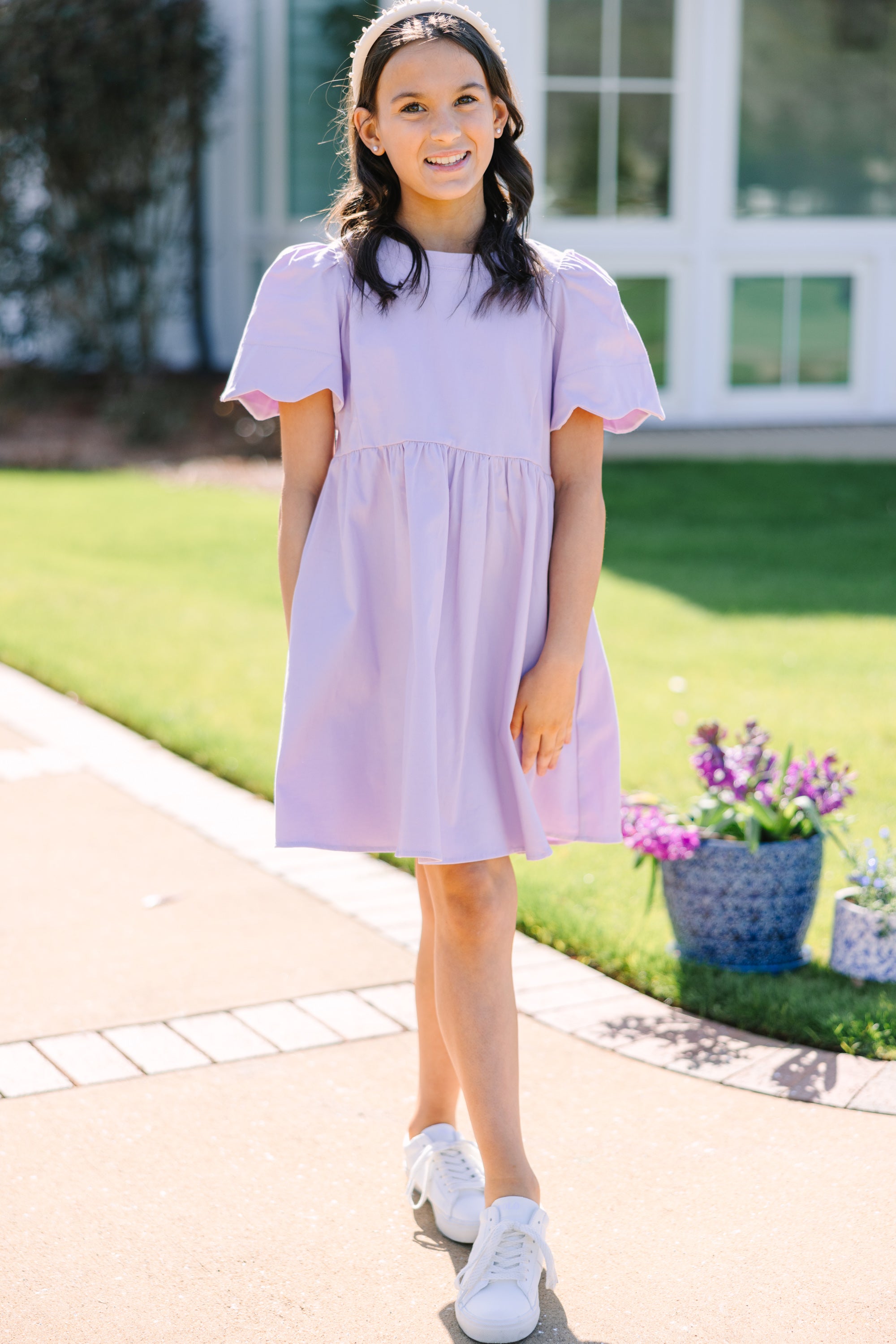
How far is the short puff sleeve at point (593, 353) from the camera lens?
2.38 metres

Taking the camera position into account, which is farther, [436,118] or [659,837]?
[659,837]

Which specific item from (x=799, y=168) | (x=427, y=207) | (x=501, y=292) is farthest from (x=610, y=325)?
(x=799, y=168)

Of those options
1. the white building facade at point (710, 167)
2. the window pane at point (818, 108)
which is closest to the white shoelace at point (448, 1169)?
the white building facade at point (710, 167)

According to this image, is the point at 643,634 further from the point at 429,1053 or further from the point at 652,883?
the point at 429,1053

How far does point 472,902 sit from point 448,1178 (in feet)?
1.70

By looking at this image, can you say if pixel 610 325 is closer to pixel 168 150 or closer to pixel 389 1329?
pixel 389 1329

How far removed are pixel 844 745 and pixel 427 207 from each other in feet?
10.6

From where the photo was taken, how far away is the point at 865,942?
3.50 m

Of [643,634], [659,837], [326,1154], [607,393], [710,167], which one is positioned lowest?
[326,1154]

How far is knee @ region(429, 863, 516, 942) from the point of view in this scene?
7.86 feet

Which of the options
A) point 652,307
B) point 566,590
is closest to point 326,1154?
point 566,590

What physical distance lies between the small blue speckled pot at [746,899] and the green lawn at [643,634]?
0.06m

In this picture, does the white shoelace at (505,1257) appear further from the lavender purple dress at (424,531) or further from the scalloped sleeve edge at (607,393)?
the scalloped sleeve edge at (607,393)

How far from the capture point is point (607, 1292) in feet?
7.89
